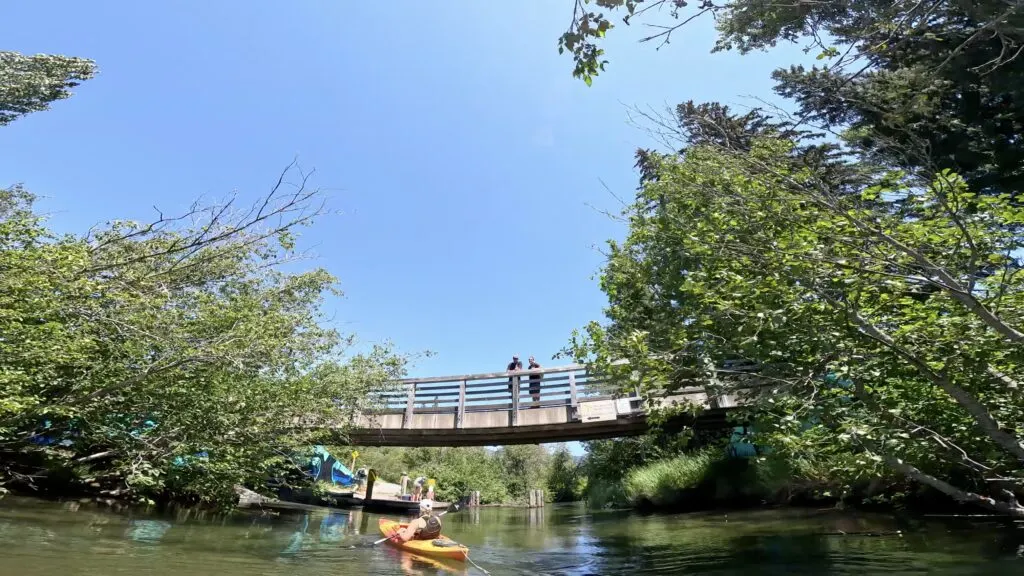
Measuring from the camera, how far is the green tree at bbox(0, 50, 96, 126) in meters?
11.9

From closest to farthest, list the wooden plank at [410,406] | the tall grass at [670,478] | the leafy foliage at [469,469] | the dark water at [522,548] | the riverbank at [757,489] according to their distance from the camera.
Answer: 1. the dark water at [522,548]
2. the riverbank at [757,489]
3. the wooden plank at [410,406]
4. the tall grass at [670,478]
5. the leafy foliage at [469,469]

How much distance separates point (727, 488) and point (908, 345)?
38.8 ft

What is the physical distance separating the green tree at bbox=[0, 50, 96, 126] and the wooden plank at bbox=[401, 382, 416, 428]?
11592 mm

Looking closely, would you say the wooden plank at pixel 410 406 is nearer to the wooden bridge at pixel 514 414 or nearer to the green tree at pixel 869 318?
the wooden bridge at pixel 514 414

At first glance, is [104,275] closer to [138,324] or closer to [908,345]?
[138,324]

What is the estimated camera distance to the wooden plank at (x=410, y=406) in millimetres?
17312

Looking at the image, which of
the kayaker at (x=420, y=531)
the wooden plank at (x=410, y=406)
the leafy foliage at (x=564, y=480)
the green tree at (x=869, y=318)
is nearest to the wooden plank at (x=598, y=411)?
the wooden plank at (x=410, y=406)

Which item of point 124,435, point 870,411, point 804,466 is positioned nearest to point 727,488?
point 804,466

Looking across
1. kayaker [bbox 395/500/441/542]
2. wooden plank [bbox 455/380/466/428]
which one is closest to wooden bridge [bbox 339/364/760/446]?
wooden plank [bbox 455/380/466/428]

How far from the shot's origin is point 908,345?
6.41 meters

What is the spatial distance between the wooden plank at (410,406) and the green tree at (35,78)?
1159 cm

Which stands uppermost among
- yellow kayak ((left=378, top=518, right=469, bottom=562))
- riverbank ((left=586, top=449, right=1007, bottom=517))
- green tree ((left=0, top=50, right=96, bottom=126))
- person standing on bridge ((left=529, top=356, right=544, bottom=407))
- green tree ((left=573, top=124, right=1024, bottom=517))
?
green tree ((left=0, top=50, right=96, bottom=126))

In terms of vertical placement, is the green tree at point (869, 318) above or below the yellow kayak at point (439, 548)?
above

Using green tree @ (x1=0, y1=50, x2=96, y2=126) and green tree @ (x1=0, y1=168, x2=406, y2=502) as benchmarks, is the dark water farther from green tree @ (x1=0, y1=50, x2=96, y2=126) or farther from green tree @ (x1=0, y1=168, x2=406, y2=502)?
green tree @ (x1=0, y1=50, x2=96, y2=126)
